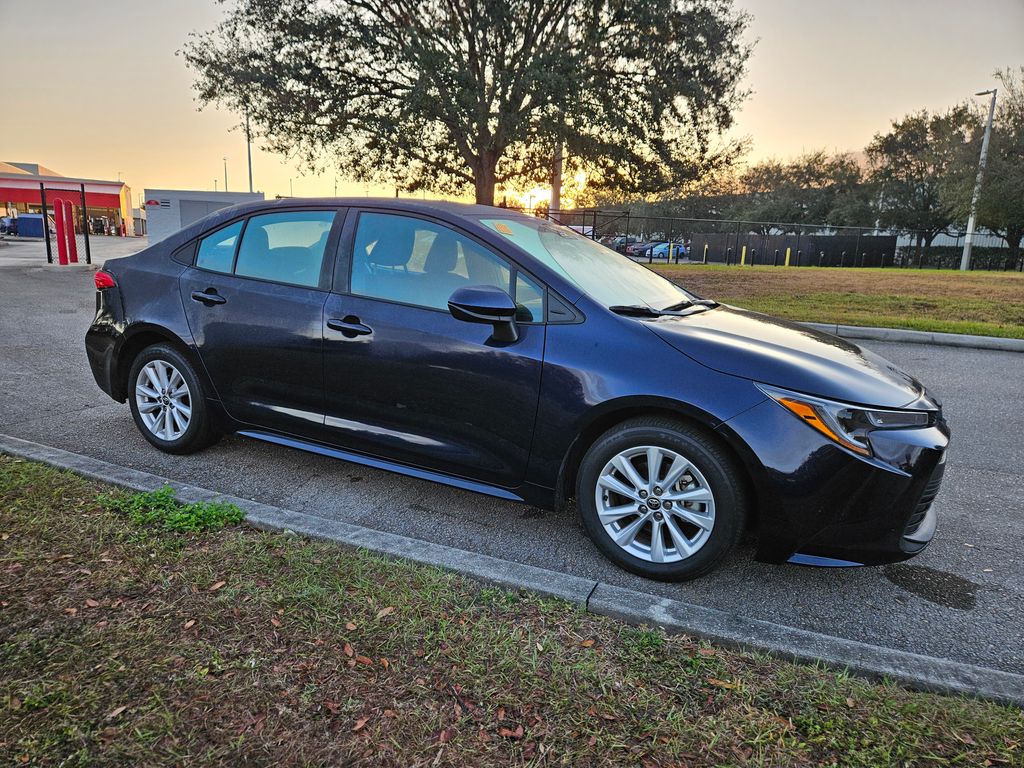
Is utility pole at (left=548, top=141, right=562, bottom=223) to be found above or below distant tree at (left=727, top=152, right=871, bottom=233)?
below

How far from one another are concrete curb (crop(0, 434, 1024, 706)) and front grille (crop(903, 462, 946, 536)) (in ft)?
1.87

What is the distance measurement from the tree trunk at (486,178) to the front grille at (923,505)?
18264mm

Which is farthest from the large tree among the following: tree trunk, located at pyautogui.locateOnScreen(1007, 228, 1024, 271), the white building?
tree trunk, located at pyautogui.locateOnScreen(1007, 228, 1024, 271)

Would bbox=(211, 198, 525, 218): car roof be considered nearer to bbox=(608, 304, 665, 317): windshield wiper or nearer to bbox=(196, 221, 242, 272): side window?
bbox=(196, 221, 242, 272): side window

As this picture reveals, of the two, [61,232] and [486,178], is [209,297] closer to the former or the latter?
[486,178]

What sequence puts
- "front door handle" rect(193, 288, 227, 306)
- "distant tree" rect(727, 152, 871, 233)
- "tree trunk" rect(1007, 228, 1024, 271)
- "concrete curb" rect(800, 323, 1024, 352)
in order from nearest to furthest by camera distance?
"front door handle" rect(193, 288, 227, 306) < "concrete curb" rect(800, 323, 1024, 352) < "tree trunk" rect(1007, 228, 1024, 271) < "distant tree" rect(727, 152, 871, 233)

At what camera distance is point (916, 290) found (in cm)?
1684

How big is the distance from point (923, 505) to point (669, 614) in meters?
1.19

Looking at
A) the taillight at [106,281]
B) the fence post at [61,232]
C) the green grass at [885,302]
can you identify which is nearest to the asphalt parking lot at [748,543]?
the taillight at [106,281]

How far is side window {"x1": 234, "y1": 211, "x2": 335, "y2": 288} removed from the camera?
3855 millimetres

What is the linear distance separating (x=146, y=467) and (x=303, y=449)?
3.44 feet

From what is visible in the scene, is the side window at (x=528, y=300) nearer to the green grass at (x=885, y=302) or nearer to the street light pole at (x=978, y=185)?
the green grass at (x=885, y=302)

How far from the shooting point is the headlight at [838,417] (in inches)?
106

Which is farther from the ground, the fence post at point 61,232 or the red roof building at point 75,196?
the red roof building at point 75,196
